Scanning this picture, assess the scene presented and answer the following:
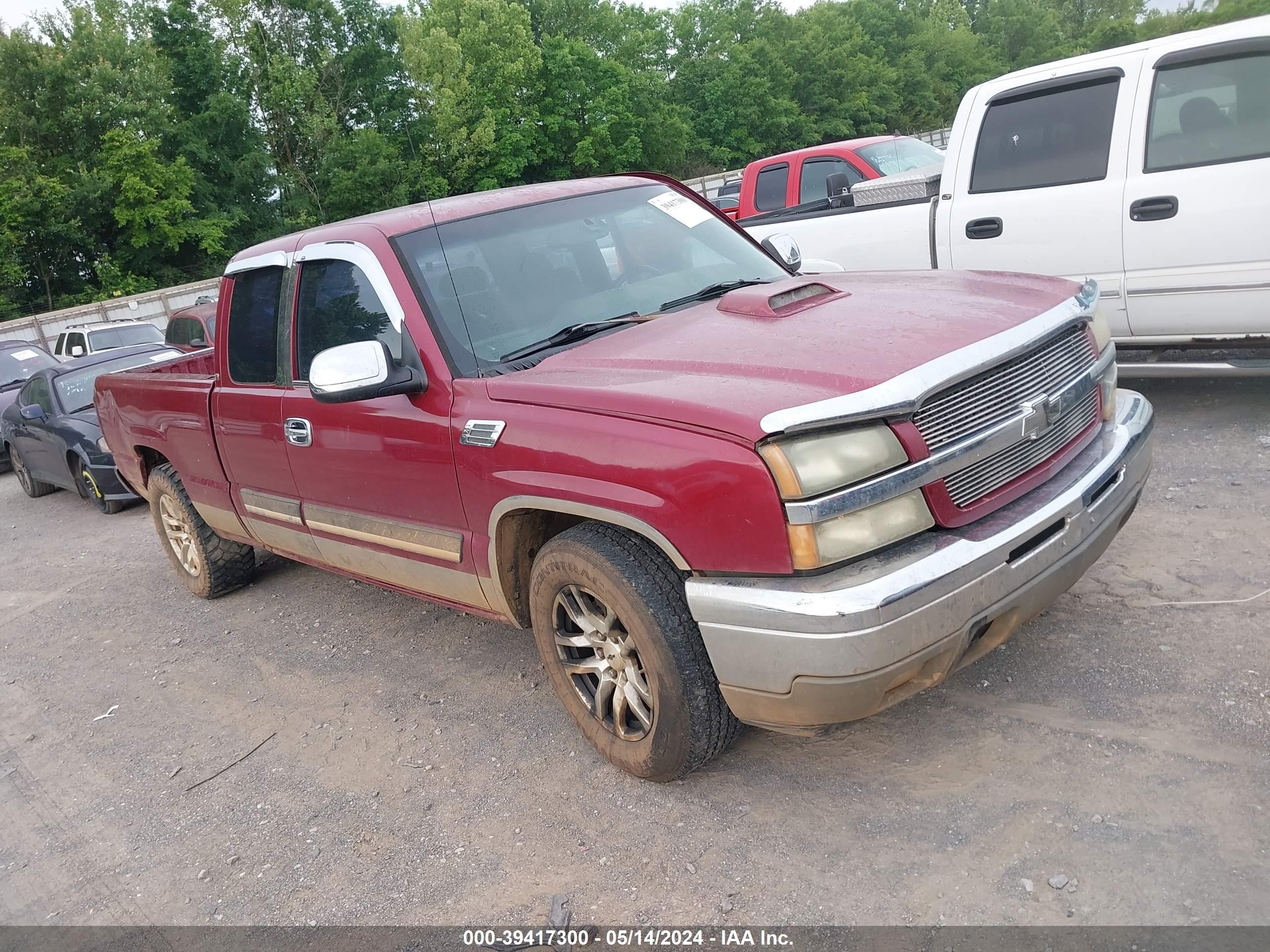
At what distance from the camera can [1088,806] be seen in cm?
284

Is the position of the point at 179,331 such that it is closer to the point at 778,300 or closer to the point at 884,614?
the point at 778,300

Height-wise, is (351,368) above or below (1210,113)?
below

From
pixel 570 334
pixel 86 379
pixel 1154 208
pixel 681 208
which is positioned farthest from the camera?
pixel 86 379

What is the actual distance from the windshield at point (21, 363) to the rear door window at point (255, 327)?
10.6 m

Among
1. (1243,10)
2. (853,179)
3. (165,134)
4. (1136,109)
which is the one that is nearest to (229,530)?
(1136,109)

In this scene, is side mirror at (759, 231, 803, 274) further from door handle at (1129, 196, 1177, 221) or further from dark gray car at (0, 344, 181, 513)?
dark gray car at (0, 344, 181, 513)

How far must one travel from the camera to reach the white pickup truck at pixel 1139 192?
5.20 m

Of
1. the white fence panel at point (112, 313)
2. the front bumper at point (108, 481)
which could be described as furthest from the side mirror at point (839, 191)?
the white fence panel at point (112, 313)

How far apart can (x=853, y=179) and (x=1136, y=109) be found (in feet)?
16.9

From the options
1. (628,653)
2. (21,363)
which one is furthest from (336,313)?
(21,363)

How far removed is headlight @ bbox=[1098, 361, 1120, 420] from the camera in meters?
3.52

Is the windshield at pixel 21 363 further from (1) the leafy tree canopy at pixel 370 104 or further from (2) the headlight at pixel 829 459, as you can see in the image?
(2) the headlight at pixel 829 459

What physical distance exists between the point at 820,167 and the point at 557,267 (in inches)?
310

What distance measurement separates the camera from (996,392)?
294 centimetres
